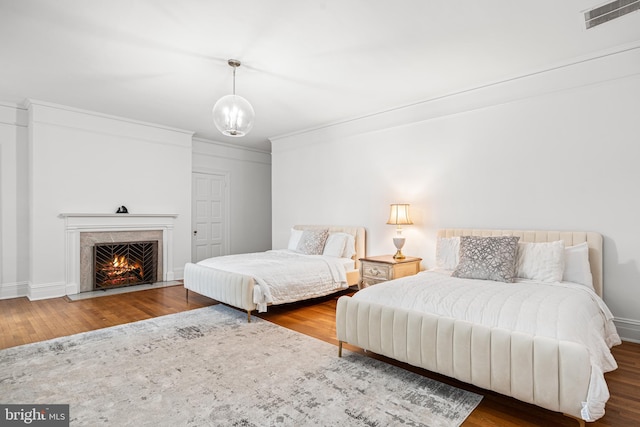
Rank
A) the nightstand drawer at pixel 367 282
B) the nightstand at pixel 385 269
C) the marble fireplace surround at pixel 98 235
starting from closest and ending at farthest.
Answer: the nightstand at pixel 385 269 → the nightstand drawer at pixel 367 282 → the marble fireplace surround at pixel 98 235

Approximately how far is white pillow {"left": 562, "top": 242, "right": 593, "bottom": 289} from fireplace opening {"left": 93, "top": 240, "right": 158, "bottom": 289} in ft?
19.0

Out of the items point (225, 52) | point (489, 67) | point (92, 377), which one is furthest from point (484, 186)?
point (92, 377)

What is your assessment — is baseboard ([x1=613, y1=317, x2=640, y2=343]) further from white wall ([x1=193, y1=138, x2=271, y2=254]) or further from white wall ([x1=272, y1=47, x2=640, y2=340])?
white wall ([x1=193, y1=138, x2=271, y2=254])

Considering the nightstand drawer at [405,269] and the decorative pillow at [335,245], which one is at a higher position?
the decorative pillow at [335,245]

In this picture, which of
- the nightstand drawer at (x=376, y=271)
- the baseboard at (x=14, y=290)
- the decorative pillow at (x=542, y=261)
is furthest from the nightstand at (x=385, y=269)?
the baseboard at (x=14, y=290)

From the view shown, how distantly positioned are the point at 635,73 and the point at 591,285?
1964 millimetres

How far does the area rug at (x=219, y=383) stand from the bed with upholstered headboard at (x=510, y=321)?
25 centimetres

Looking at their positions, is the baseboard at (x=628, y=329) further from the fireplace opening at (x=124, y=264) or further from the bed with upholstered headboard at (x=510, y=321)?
the fireplace opening at (x=124, y=264)

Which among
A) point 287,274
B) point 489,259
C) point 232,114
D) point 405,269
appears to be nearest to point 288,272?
point 287,274

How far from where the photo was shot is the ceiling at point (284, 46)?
101 inches

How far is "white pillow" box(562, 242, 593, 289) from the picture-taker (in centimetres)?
304

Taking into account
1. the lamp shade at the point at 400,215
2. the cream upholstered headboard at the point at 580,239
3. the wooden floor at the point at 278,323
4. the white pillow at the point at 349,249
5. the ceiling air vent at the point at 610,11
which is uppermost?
the ceiling air vent at the point at 610,11

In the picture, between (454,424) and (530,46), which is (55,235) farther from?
(530,46)

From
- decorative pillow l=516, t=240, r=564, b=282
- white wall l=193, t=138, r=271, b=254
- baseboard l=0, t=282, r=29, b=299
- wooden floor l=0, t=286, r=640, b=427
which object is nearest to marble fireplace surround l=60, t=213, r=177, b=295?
wooden floor l=0, t=286, r=640, b=427
